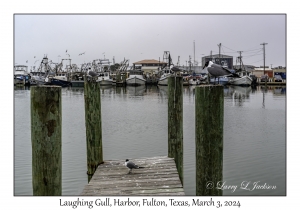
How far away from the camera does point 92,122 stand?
22.5ft

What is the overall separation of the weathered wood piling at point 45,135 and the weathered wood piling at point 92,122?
2.34 m

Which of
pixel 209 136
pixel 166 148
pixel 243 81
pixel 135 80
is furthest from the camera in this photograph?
pixel 135 80

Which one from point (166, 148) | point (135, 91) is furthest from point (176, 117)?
point (135, 91)

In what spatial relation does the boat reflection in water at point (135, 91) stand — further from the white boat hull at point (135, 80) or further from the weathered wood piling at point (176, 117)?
the weathered wood piling at point (176, 117)

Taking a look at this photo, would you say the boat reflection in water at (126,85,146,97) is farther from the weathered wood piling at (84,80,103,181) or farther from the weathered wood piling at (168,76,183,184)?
the weathered wood piling at (84,80,103,181)

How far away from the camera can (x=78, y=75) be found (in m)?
81.3

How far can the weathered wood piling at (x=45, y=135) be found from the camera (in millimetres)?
4316

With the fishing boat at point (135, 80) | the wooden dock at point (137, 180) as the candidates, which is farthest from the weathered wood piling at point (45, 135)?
the fishing boat at point (135, 80)

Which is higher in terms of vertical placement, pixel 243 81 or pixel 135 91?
pixel 243 81

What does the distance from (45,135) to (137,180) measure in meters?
2.07

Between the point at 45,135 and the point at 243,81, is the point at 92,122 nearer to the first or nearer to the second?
the point at 45,135

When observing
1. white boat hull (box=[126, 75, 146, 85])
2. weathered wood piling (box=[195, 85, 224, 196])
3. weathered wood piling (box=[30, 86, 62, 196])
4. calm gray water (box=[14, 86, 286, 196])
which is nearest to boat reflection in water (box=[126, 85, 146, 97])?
white boat hull (box=[126, 75, 146, 85])
